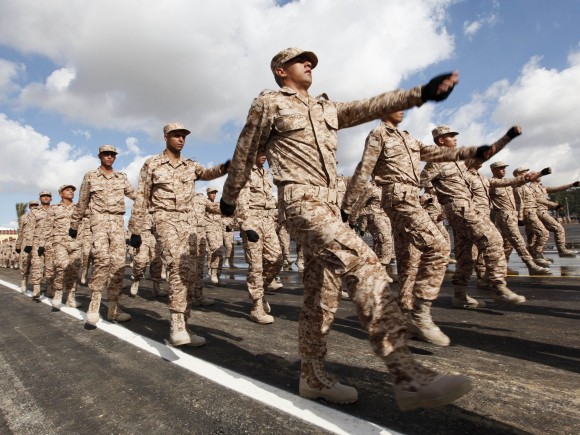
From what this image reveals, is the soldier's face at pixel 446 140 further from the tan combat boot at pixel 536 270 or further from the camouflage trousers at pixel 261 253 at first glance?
the tan combat boot at pixel 536 270

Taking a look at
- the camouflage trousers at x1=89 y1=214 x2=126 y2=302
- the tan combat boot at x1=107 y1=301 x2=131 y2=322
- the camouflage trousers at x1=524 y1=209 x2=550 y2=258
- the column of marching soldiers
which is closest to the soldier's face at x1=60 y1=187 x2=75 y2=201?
the column of marching soldiers

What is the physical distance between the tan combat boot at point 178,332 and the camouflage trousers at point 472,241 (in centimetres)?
373

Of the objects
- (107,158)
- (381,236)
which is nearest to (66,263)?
(107,158)

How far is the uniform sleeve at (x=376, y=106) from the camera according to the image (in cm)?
209

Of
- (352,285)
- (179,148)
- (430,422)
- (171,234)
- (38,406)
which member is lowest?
(38,406)

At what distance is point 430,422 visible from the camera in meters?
2.00

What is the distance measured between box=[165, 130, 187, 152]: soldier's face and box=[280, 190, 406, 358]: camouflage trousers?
2702mm

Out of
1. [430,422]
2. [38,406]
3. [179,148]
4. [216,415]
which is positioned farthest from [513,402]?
[179,148]

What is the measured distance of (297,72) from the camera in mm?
2609

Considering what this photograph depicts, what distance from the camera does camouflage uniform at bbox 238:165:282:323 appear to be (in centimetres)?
519

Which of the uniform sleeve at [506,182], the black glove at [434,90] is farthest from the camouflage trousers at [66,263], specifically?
the uniform sleeve at [506,182]

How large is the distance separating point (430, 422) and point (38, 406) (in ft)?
8.25

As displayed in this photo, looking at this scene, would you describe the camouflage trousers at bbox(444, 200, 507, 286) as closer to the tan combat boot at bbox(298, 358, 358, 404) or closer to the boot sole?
the tan combat boot at bbox(298, 358, 358, 404)

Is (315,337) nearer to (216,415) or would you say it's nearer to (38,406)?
(216,415)
